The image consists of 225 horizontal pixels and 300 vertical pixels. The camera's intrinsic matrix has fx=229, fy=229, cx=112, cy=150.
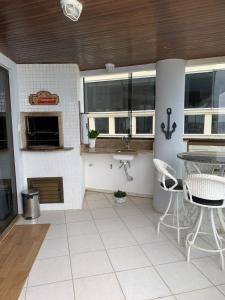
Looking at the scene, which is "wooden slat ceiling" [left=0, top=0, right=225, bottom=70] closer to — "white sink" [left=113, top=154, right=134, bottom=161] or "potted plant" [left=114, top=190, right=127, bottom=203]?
"white sink" [left=113, top=154, right=134, bottom=161]

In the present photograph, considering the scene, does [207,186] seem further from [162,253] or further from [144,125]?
[144,125]

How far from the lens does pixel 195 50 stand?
9.78ft

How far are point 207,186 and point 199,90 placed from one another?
2454 mm

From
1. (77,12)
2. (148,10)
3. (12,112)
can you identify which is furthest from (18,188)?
(148,10)

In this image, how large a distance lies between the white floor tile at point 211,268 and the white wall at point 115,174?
196 cm

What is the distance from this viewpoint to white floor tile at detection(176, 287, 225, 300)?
6.28 ft

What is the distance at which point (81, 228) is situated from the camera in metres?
3.22

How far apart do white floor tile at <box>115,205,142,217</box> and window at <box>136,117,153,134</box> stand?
1.46 meters

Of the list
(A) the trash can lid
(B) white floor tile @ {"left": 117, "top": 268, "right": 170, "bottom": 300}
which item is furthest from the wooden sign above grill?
(B) white floor tile @ {"left": 117, "top": 268, "right": 170, "bottom": 300}

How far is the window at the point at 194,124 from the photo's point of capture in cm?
414

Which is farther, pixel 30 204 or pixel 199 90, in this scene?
pixel 199 90

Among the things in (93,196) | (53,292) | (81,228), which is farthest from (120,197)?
(53,292)

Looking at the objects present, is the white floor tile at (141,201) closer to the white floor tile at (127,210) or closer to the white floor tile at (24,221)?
the white floor tile at (127,210)

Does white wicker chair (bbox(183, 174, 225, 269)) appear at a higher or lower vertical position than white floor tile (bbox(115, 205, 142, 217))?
higher
